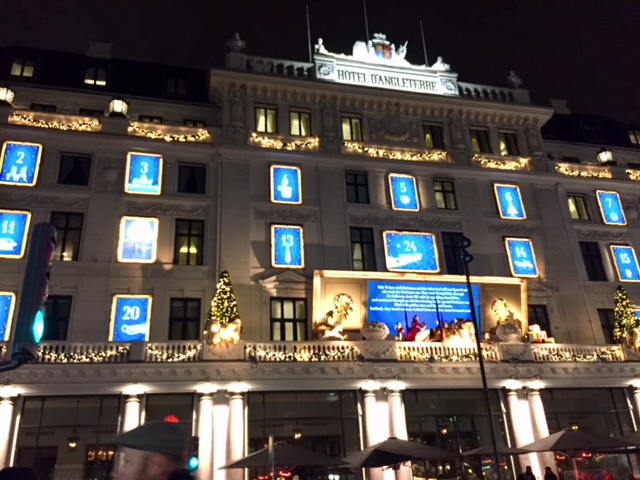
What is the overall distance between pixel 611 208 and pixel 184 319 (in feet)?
90.6

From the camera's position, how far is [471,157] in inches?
1319

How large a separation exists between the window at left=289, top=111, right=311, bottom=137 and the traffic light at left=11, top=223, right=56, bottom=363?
89.2ft

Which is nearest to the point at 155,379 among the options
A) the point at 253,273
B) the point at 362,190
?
the point at 253,273

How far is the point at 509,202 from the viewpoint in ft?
108

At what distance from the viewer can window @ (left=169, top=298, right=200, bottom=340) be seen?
1005 inches

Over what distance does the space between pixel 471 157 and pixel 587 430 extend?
1647cm

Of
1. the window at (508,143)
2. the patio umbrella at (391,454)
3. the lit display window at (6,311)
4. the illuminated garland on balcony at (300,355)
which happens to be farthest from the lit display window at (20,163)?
the window at (508,143)

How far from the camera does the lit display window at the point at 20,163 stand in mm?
26594

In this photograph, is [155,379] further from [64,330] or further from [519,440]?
[519,440]

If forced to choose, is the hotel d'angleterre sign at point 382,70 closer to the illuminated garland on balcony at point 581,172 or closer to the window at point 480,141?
the window at point 480,141

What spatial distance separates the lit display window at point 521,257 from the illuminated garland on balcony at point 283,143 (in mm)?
12523

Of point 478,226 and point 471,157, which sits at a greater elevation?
point 471,157

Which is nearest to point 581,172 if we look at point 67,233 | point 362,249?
point 362,249

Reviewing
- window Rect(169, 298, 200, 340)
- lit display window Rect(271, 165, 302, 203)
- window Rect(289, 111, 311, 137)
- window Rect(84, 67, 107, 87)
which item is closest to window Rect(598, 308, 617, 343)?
lit display window Rect(271, 165, 302, 203)
